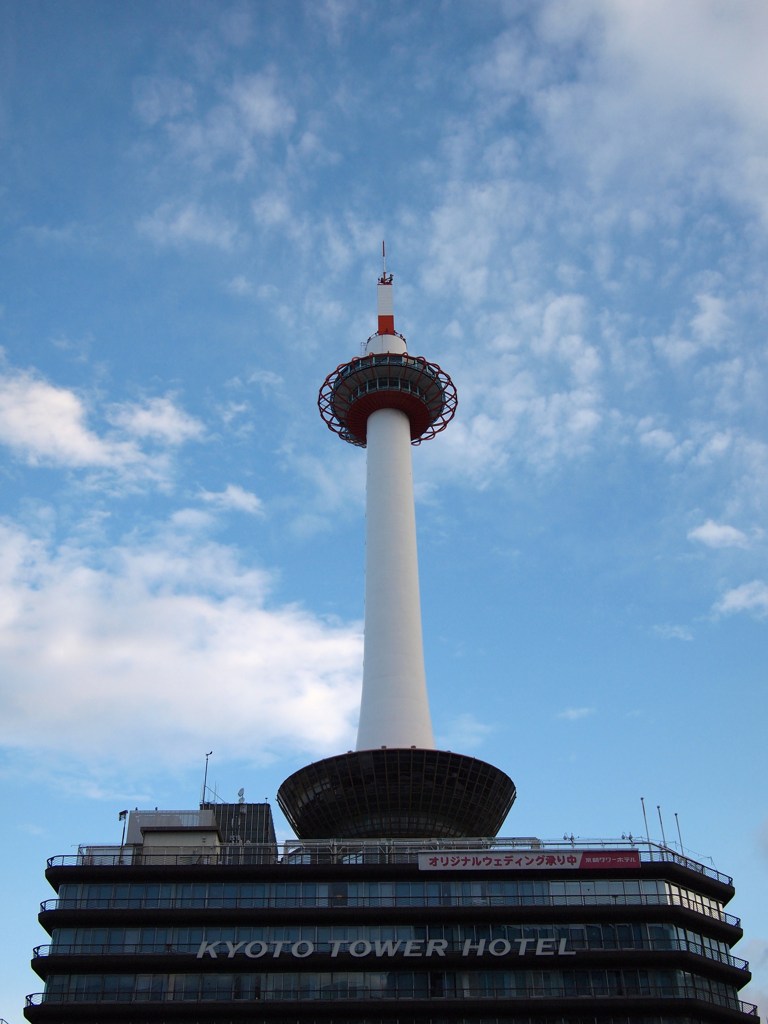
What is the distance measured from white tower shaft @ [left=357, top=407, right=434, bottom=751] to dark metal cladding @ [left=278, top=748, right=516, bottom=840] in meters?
3.82

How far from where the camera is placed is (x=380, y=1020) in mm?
79125

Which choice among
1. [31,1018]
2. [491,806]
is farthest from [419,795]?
[31,1018]

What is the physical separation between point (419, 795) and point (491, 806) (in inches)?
292

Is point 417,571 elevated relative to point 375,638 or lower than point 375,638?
elevated

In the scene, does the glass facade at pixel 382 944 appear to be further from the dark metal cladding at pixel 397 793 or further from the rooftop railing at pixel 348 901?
the dark metal cladding at pixel 397 793

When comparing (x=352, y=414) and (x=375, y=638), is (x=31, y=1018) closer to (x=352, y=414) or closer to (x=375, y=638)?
(x=375, y=638)

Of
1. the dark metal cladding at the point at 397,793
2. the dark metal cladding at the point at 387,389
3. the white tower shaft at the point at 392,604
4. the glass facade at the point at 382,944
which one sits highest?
the dark metal cladding at the point at 387,389

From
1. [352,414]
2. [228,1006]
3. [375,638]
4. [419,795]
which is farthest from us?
[352,414]

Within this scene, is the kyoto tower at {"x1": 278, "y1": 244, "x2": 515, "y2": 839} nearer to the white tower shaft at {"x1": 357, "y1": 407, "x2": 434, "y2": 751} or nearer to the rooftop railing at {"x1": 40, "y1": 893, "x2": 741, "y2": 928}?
the white tower shaft at {"x1": 357, "y1": 407, "x2": 434, "y2": 751}

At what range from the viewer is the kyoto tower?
9500cm

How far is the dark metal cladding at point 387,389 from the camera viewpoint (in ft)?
396

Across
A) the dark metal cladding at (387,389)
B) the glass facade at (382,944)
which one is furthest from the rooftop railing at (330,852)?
the dark metal cladding at (387,389)

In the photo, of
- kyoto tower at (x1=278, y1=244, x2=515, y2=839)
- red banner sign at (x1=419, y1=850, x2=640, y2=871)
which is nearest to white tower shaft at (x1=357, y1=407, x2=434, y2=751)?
kyoto tower at (x1=278, y1=244, x2=515, y2=839)

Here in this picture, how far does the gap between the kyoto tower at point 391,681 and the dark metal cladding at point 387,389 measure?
0.10 meters
